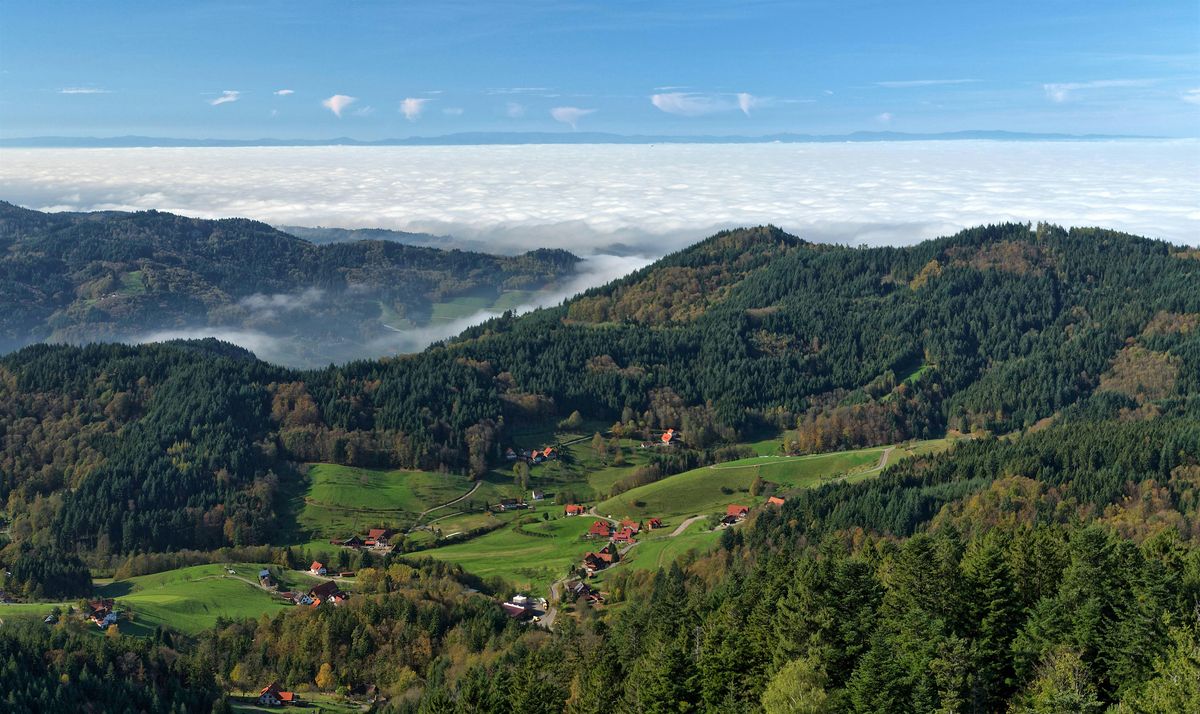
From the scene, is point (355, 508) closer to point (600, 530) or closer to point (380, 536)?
point (380, 536)

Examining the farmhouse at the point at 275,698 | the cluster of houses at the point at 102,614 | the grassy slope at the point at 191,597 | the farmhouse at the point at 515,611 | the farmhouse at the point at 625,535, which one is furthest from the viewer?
the farmhouse at the point at 625,535

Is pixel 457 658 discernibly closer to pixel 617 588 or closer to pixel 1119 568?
pixel 617 588

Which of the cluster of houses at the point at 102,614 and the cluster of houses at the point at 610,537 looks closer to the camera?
the cluster of houses at the point at 102,614

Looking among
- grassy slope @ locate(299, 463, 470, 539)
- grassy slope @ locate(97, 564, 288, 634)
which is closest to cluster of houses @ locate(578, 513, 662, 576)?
grassy slope @ locate(299, 463, 470, 539)

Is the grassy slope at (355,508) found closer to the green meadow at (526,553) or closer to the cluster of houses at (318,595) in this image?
the green meadow at (526,553)

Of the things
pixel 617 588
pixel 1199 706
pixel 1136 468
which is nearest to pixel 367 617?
pixel 617 588

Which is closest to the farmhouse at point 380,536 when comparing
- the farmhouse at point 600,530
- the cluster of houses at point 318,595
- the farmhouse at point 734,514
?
the cluster of houses at point 318,595

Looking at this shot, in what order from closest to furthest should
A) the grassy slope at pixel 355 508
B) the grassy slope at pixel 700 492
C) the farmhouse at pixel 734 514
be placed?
the farmhouse at pixel 734 514
the grassy slope at pixel 355 508
the grassy slope at pixel 700 492

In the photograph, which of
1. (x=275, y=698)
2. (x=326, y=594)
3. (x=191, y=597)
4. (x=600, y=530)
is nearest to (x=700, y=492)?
(x=600, y=530)
